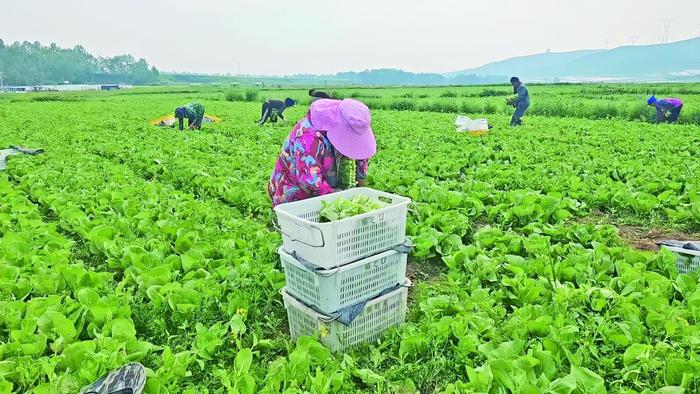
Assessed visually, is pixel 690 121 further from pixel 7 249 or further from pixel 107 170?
pixel 7 249

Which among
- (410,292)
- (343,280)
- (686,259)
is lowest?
(410,292)

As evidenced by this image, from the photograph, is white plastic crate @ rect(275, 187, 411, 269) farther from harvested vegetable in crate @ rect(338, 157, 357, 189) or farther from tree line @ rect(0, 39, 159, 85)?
tree line @ rect(0, 39, 159, 85)

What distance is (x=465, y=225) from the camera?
5262 mm


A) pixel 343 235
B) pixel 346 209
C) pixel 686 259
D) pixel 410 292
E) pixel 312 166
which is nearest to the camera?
pixel 343 235

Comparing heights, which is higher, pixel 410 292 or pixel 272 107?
pixel 272 107

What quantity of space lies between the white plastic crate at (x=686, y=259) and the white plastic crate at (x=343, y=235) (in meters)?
2.61

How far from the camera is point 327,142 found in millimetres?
3904

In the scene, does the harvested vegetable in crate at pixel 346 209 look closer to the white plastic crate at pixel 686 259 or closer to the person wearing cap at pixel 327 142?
the person wearing cap at pixel 327 142

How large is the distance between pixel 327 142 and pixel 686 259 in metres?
3.27

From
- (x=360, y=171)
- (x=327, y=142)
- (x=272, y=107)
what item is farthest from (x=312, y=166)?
(x=272, y=107)

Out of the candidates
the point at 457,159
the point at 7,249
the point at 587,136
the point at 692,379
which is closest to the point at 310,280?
the point at 692,379

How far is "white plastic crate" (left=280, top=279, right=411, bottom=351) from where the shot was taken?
306 centimetres

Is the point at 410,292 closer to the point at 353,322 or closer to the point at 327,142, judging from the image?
the point at 353,322

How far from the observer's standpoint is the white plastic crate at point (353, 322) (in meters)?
3.06
